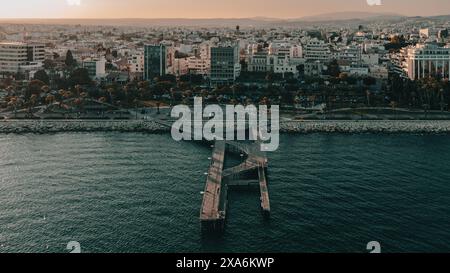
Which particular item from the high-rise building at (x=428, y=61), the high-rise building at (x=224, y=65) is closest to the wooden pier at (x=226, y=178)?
the high-rise building at (x=224, y=65)

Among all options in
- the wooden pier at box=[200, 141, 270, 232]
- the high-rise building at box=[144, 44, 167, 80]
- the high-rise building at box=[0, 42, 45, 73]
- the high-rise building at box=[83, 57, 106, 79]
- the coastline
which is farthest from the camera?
the high-rise building at box=[0, 42, 45, 73]

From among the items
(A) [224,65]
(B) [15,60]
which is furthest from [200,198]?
(B) [15,60]

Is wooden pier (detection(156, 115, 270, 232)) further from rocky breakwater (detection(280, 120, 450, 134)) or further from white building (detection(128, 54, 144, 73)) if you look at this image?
white building (detection(128, 54, 144, 73))

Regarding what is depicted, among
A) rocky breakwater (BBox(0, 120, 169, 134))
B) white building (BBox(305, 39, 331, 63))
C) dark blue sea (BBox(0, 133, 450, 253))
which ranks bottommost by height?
dark blue sea (BBox(0, 133, 450, 253))

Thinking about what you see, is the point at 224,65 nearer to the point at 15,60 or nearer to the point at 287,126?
the point at 287,126

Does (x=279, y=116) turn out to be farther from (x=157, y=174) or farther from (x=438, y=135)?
(x=157, y=174)

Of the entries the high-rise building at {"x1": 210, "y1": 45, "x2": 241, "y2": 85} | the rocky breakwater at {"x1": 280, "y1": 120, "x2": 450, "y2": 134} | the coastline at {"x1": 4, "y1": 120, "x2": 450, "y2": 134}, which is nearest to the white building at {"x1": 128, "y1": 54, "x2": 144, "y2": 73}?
the high-rise building at {"x1": 210, "y1": 45, "x2": 241, "y2": 85}
